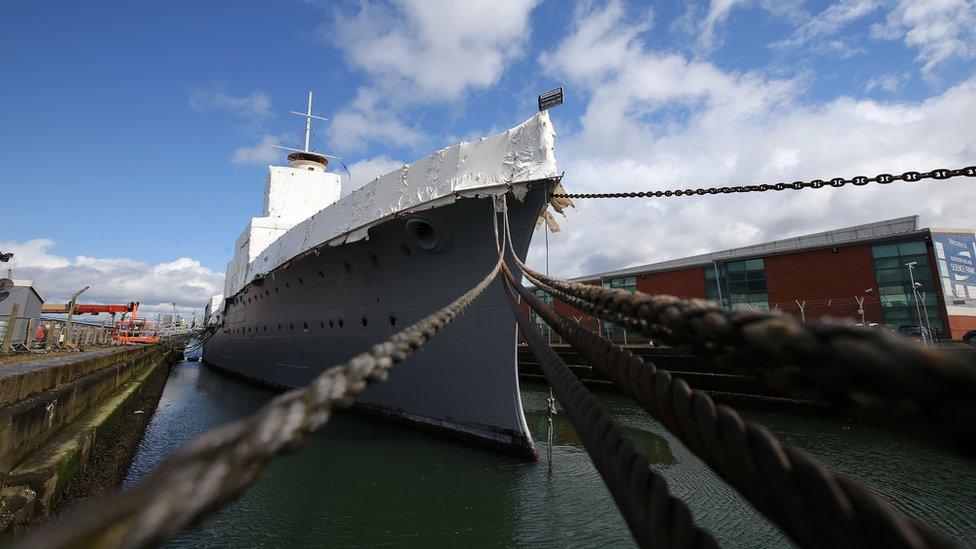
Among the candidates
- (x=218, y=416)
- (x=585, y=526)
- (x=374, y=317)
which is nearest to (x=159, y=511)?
(x=585, y=526)

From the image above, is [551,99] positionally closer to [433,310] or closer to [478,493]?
[433,310]

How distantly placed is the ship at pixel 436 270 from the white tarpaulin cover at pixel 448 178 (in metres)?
0.02

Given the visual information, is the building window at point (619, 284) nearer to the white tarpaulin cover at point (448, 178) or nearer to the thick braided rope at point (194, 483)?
the white tarpaulin cover at point (448, 178)

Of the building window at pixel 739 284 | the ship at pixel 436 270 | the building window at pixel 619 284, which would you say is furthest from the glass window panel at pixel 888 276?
the ship at pixel 436 270

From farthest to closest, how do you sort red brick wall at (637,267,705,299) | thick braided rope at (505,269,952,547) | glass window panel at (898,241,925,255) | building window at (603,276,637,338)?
building window at (603,276,637,338) → red brick wall at (637,267,705,299) → glass window panel at (898,241,925,255) → thick braided rope at (505,269,952,547)

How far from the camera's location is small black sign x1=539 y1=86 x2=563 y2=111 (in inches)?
221

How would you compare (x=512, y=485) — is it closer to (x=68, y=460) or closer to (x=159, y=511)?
(x=68, y=460)

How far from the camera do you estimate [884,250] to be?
1862 centimetres

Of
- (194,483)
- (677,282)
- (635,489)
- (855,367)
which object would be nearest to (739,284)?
(677,282)

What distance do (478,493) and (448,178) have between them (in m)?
4.46

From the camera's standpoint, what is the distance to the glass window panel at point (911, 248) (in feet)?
59.4

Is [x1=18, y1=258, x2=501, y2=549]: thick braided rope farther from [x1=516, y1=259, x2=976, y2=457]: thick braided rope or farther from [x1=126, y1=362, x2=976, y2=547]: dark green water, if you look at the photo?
[x1=126, y1=362, x2=976, y2=547]: dark green water

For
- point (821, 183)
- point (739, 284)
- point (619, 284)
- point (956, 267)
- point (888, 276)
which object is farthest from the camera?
point (619, 284)

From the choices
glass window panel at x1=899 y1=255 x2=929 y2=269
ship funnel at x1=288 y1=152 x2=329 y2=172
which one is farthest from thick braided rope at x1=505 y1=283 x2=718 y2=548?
glass window panel at x1=899 y1=255 x2=929 y2=269
